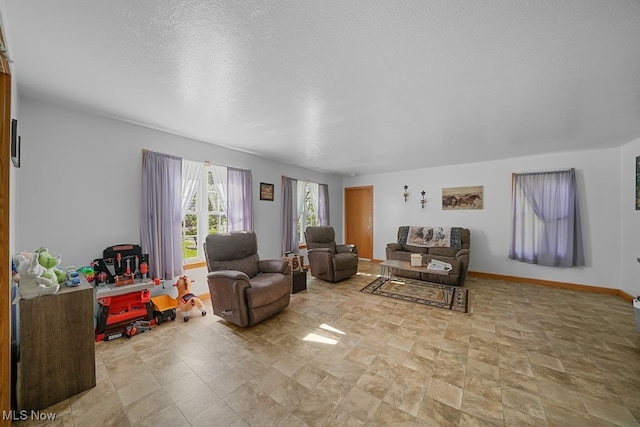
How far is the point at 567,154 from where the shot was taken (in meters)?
4.15

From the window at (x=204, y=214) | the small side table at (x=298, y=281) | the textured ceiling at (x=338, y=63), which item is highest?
the textured ceiling at (x=338, y=63)

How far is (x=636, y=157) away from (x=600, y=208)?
36.0 inches

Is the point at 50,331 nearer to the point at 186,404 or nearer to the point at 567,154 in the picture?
the point at 186,404

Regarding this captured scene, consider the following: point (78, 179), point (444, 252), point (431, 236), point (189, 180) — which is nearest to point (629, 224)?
point (444, 252)

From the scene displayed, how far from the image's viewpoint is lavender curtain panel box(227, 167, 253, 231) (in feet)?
12.8

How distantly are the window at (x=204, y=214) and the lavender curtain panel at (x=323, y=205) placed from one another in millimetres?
2665

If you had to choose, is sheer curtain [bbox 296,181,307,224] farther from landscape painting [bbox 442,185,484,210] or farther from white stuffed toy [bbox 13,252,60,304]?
white stuffed toy [bbox 13,252,60,304]

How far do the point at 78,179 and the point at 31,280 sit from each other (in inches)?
54.9

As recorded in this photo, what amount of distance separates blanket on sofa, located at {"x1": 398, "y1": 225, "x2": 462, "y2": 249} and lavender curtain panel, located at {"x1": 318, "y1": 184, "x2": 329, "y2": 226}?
1.86 meters

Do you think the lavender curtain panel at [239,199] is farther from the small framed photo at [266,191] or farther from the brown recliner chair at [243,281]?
the brown recliner chair at [243,281]

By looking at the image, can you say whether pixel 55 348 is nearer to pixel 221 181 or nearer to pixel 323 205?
pixel 221 181

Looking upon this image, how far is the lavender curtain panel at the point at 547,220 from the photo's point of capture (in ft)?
13.2

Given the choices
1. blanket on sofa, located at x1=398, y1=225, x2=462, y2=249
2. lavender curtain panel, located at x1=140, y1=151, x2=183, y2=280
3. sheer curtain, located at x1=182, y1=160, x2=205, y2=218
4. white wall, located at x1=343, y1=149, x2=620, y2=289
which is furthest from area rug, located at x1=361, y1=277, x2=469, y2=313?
sheer curtain, located at x1=182, y1=160, x2=205, y2=218

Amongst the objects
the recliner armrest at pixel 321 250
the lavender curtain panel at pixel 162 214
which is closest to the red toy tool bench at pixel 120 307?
the lavender curtain panel at pixel 162 214
